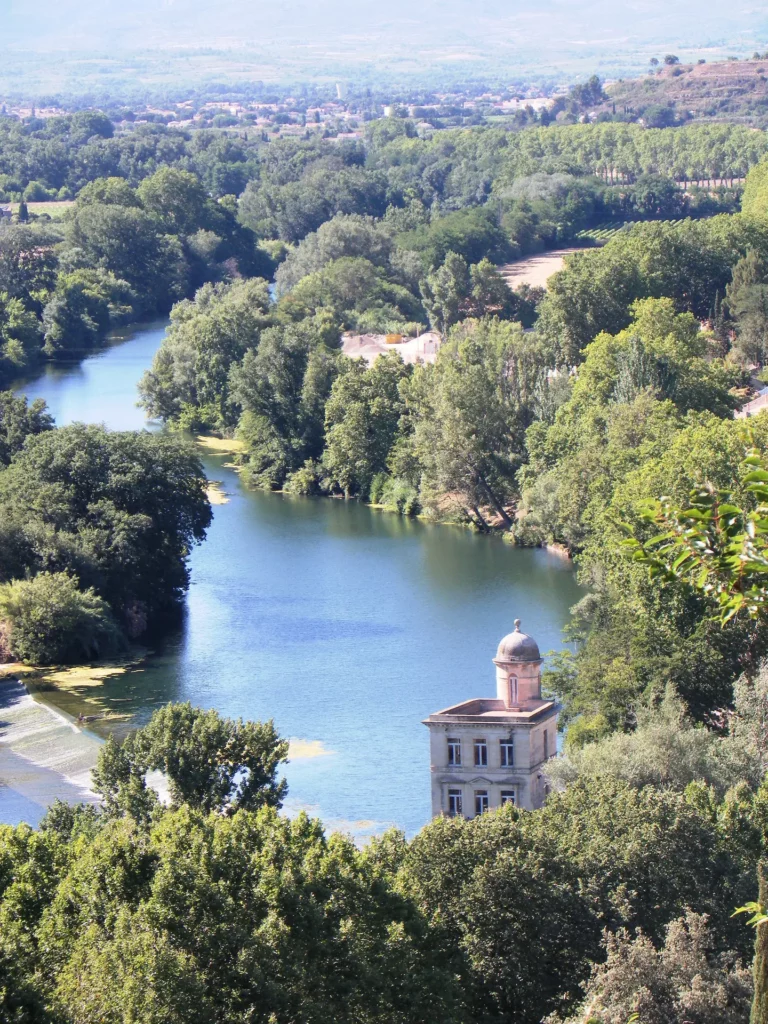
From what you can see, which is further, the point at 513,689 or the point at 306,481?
the point at 306,481

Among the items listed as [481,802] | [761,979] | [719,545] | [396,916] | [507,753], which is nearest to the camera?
[719,545]

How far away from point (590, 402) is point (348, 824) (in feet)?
86.3

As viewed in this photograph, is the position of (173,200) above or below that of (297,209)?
above

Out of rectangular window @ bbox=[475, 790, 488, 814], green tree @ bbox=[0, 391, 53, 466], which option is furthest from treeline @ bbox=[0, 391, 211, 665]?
rectangular window @ bbox=[475, 790, 488, 814]

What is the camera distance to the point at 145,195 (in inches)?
4286

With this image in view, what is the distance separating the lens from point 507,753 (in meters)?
31.1

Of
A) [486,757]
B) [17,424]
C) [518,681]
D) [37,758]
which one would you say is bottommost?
[37,758]

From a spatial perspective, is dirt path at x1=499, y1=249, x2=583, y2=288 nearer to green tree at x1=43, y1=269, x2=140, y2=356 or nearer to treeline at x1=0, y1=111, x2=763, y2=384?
treeline at x1=0, y1=111, x2=763, y2=384

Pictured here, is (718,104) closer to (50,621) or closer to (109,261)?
(109,261)

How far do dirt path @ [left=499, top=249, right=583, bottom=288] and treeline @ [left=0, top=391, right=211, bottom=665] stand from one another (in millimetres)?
39585

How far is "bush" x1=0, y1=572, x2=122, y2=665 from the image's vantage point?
44.7 metres

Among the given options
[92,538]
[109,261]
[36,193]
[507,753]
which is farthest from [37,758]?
[36,193]

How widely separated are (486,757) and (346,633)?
1561 centimetres

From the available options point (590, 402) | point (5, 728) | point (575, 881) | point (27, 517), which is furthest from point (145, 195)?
point (575, 881)
